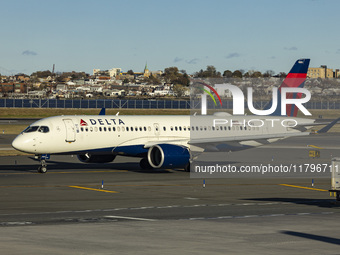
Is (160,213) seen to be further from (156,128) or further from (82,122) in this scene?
(156,128)

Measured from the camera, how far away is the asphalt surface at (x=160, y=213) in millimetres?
20109

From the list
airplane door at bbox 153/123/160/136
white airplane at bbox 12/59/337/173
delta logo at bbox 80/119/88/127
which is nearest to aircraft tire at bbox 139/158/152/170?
white airplane at bbox 12/59/337/173

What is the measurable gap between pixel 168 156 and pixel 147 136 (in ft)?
15.2

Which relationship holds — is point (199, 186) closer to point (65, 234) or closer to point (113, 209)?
point (113, 209)

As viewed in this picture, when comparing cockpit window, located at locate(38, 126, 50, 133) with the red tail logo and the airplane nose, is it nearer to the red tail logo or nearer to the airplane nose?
the airplane nose

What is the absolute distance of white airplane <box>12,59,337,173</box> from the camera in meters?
46.8

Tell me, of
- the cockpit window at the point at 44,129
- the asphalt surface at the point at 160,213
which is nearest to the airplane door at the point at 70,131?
the cockpit window at the point at 44,129

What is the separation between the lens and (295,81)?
193 ft

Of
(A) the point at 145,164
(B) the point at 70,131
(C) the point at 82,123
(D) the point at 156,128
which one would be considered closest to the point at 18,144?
(B) the point at 70,131

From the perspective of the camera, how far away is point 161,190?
1487 inches

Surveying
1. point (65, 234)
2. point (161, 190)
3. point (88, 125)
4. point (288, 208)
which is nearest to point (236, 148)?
point (88, 125)

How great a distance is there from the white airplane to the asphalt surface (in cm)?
153

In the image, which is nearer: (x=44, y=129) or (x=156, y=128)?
(x=44, y=129)

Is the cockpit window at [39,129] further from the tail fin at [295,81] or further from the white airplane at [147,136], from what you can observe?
the tail fin at [295,81]
